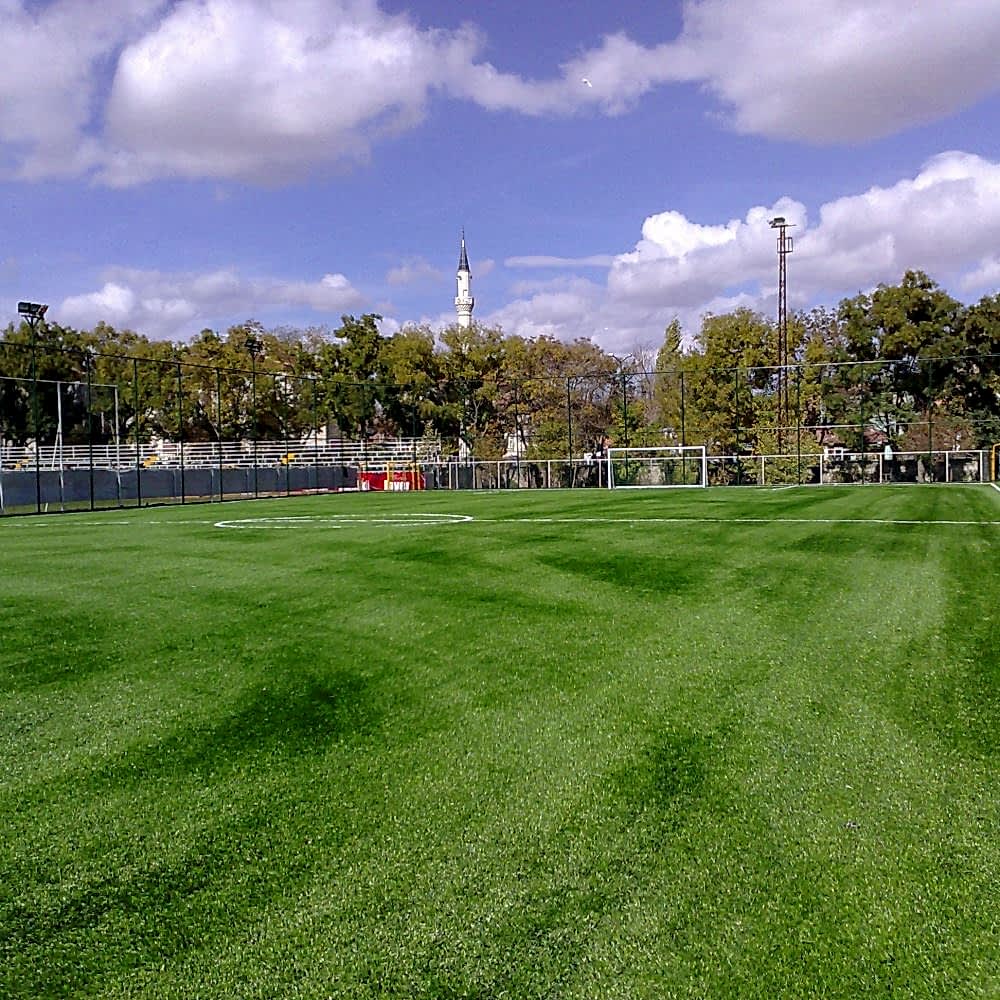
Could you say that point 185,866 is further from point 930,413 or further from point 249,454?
point 249,454

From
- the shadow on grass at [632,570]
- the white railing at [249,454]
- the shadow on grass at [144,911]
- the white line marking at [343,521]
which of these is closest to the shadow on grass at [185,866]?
the shadow on grass at [144,911]

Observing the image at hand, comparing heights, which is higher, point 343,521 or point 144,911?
point 343,521

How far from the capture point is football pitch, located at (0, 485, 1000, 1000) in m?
1.91

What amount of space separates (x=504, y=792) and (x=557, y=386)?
37268mm

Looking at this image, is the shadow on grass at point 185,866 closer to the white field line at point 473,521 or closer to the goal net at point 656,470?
the white field line at point 473,521

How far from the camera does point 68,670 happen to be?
12.8 ft

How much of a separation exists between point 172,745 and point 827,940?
2183 millimetres

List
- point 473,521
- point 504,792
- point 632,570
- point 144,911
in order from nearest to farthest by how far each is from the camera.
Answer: point 144,911, point 504,792, point 632,570, point 473,521

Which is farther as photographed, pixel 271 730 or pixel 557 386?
pixel 557 386

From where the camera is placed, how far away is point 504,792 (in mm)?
2709

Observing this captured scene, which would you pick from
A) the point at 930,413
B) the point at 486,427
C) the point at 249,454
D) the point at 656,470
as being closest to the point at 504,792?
the point at 656,470

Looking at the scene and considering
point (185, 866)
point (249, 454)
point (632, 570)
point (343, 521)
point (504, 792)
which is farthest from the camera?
point (249, 454)

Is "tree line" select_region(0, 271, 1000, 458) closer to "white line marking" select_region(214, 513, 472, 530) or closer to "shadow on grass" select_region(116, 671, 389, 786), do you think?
"white line marking" select_region(214, 513, 472, 530)

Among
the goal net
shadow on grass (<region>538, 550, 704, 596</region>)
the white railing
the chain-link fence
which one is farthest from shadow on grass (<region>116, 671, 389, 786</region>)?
the white railing
